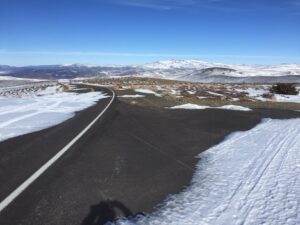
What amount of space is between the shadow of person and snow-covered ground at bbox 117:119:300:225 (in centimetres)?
25

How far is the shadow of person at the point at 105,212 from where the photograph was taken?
16.2ft

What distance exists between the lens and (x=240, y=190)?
6.32 metres

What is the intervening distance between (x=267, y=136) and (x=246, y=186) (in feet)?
18.9

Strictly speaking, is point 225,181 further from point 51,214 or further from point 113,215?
point 51,214

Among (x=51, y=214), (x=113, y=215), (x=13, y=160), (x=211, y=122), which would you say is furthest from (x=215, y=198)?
(x=211, y=122)

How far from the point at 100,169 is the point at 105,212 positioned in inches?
96.9

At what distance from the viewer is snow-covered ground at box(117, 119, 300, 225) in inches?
202

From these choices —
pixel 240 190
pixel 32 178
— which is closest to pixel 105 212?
pixel 32 178

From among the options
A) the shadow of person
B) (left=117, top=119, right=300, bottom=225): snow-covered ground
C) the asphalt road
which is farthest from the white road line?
(left=117, top=119, right=300, bottom=225): snow-covered ground

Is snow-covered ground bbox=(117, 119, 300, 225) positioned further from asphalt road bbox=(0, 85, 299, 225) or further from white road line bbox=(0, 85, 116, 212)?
white road line bbox=(0, 85, 116, 212)

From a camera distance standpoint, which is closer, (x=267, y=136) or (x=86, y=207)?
(x=86, y=207)

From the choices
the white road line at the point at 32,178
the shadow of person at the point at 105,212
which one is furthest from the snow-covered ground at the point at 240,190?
the white road line at the point at 32,178

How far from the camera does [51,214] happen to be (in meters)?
5.12

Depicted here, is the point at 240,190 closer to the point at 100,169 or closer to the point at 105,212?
the point at 105,212
